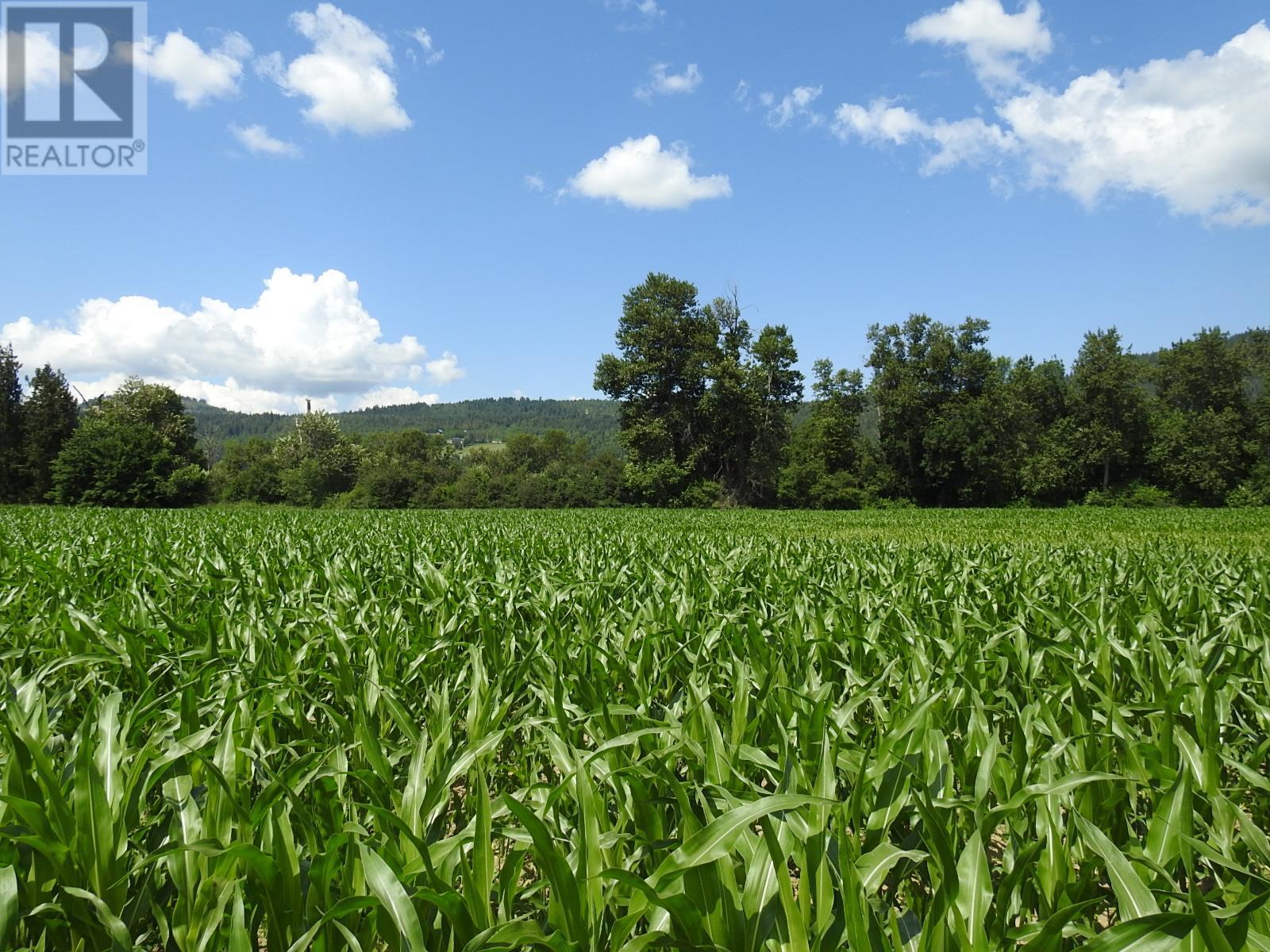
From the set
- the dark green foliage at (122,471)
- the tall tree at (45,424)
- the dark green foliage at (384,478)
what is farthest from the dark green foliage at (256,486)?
the dark green foliage at (122,471)

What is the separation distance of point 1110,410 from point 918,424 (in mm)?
16074

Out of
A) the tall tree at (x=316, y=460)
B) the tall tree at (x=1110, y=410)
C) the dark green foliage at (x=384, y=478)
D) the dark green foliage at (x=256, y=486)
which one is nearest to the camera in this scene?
the tall tree at (x=1110, y=410)

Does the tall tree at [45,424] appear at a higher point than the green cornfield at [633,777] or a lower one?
higher

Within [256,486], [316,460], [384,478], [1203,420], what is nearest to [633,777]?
[384,478]

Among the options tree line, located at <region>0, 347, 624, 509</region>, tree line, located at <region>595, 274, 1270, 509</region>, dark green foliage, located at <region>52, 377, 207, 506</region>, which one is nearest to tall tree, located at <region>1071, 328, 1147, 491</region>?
tree line, located at <region>595, 274, 1270, 509</region>

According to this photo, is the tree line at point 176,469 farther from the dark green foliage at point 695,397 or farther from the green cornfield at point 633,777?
the green cornfield at point 633,777

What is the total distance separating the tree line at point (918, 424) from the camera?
51.2 metres

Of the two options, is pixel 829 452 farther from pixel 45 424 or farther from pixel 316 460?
pixel 45 424

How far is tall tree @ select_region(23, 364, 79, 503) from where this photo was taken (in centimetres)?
5497

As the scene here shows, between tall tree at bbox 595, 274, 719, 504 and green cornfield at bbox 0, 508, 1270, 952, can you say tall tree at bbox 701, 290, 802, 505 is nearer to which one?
tall tree at bbox 595, 274, 719, 504

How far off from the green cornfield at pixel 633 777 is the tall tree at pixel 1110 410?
196ft

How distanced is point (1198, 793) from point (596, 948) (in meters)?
2.03

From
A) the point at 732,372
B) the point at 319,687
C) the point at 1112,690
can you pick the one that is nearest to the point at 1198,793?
the point at 1112,690

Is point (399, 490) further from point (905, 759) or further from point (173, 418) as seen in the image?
point (905, 759)
